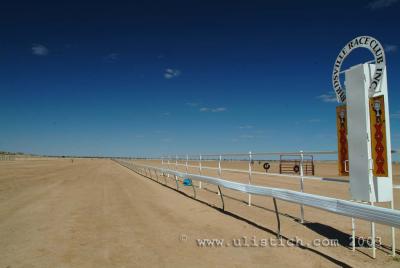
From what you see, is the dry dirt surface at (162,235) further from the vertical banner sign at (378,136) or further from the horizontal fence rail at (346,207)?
the vertical banner sign at (378,136)

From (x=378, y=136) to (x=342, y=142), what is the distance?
3.74ft

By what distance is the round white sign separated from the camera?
20.9ft

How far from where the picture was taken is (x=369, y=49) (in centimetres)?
660

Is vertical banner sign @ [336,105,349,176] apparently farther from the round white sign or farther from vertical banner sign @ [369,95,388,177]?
vertical banner sign @ [369,95,388,177]

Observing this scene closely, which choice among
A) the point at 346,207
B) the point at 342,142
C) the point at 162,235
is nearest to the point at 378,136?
the point at 342,142

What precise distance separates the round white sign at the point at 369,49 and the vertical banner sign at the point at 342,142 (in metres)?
0.26

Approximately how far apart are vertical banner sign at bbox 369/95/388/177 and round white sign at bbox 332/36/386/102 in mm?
278

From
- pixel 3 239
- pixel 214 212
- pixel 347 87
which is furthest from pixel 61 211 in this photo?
pixel 347 87

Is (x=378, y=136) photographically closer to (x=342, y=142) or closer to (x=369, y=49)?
(x=342, y=142)

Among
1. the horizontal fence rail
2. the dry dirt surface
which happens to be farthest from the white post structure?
the dry dirt surface

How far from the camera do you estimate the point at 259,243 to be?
6898 millimetres

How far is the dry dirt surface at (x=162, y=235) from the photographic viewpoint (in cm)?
581

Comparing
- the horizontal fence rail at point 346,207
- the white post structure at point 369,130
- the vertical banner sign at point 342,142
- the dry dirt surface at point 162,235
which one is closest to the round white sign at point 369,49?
the white post structure at point 369,130

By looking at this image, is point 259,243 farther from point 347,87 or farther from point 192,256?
point 347,87
